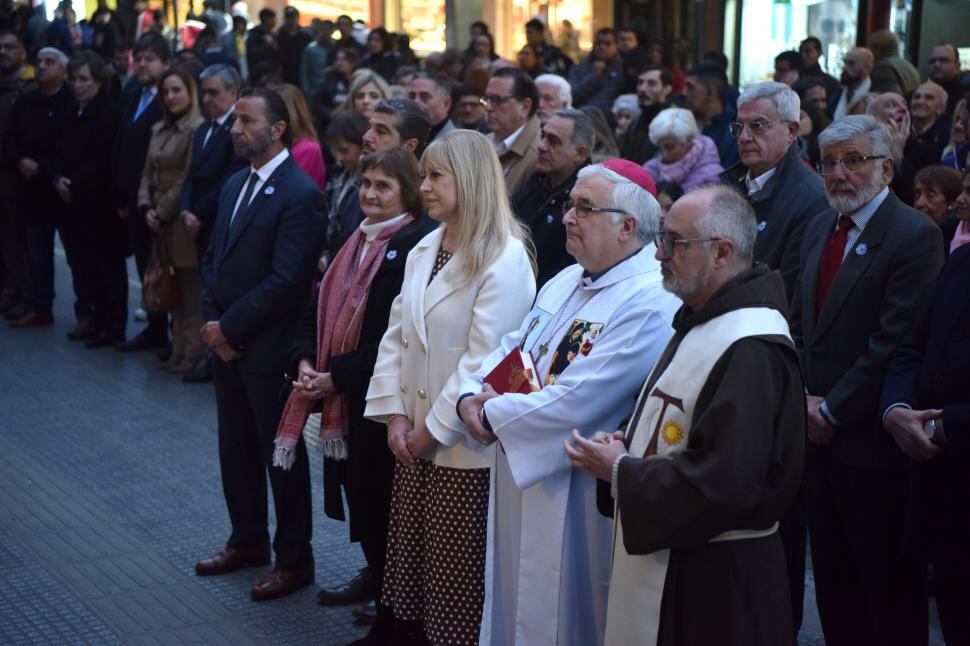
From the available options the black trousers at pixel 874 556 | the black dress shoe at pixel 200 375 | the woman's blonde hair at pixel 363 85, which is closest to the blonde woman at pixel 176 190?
the black dress shoe at pixel 200 375

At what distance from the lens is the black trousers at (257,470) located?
18.1 ft

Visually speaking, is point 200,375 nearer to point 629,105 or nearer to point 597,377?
point 629,105

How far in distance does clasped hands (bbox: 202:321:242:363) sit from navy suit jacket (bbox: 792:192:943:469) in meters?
2.50

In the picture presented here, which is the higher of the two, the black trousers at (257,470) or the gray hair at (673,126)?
the gray hair at (673,126)

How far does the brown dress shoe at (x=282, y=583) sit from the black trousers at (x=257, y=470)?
3 cm

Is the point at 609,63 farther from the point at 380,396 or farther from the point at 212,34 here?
the point at 380,396

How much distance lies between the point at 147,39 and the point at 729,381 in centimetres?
798

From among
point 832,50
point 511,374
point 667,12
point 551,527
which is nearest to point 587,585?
point 551,527

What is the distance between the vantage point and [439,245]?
→ 15.4ft

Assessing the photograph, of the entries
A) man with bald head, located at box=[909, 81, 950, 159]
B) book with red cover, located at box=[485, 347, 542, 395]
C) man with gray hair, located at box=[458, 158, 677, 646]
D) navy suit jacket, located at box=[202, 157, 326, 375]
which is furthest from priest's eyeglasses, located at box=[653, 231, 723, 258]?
man with bald head, located at box=[909, 81, 950, 159]

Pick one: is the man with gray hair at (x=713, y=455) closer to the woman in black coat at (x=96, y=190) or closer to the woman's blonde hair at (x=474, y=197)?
the woman's blonde hair at (x=474, y=197)

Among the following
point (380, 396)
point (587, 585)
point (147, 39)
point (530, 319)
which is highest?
point (147, 39)

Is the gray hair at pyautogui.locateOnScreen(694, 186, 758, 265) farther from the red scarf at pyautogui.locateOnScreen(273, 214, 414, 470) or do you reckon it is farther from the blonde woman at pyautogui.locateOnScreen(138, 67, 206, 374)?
the blonde woman at pyautogui.locateOnScreen(138, 67, 206, 374)

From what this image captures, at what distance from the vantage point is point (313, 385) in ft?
16.5
